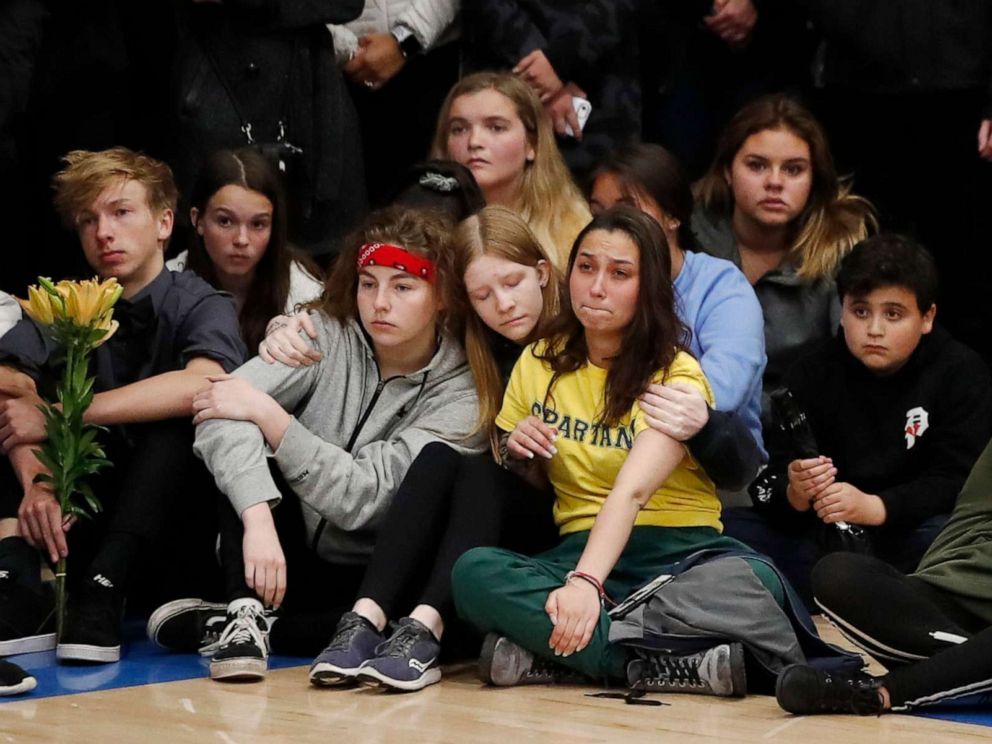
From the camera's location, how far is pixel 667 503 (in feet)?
11.9

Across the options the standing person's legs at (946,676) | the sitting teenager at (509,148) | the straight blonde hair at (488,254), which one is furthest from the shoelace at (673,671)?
the sitting teenager at (509,148)

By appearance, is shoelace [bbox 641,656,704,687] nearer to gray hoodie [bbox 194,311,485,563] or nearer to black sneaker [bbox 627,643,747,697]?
black sneaker [bbox 627,643,747,697]

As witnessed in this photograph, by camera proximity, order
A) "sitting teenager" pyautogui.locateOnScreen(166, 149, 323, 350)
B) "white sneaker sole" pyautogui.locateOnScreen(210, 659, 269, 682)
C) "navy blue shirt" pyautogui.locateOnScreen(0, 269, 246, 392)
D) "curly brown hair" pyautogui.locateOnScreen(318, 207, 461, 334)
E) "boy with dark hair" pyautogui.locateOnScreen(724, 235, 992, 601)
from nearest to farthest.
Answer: "white sneaker sole" pyautogui.locateOnScreen(210, 659, 269, 682), "curly brown hair" pyautogui.locateOnScreen(318, 207, 461, 334), "navy blue shirt" pyautogui.locateOnScreen(0, 269, 246, 392), "boy with dark hair" pyautogui.locateOnScreen(724, 235, 992, 601), "sitting teenager" pyautogui.locateOnScreen(166, 149, 323, 350)

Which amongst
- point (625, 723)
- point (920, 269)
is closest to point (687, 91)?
point (920, 269)

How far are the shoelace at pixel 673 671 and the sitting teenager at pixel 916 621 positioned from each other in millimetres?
284

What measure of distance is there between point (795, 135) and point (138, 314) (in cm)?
186

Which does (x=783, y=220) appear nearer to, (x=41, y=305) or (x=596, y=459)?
(x=596, y=459)

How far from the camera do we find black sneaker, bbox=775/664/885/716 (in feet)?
10.2

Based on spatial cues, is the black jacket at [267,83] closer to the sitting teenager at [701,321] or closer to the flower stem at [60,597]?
the sitting teenager at [701,321]

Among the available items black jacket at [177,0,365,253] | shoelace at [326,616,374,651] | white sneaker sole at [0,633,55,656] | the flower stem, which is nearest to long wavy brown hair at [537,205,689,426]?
shoelace at [326,616,374,651]

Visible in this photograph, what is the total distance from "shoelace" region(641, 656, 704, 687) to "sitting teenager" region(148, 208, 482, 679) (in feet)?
2.29

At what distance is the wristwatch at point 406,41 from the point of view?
516 centimetres

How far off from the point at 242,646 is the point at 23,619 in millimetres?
647

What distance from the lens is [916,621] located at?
324 cm
